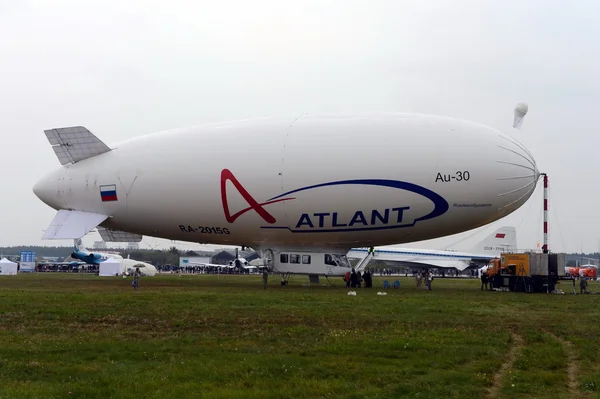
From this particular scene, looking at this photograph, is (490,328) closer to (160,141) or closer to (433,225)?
(433,225)

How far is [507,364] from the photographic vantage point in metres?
11.7

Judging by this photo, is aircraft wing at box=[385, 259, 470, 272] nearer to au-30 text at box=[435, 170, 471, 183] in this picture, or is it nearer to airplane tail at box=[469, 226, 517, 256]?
airplane tail at box=[469, 226, 517, 256]

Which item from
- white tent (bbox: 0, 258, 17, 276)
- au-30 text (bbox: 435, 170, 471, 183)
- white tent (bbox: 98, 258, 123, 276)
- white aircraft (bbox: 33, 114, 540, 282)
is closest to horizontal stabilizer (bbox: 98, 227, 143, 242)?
white aircraft (bbox: 33, 114, 540, 282)

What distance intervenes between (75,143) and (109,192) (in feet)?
11.5

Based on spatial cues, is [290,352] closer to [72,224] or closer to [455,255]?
[72,224]

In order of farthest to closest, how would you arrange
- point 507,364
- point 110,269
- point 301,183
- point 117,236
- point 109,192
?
1. point 110,269
2. point 117,236
3. point 109,192
4. point 301,183
5. point 507,364

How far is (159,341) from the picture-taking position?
13.4 metres

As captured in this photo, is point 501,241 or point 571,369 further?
point 501,241

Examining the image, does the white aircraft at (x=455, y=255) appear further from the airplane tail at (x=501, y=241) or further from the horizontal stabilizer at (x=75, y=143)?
the horizontal stabilizer at (x=75, y=143)

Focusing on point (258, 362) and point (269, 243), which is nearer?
point (258, 362)

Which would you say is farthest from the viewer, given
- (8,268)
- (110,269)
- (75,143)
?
(8,268)

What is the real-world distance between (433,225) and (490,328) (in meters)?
13.1

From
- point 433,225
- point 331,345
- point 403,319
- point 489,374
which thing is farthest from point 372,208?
point 489,374

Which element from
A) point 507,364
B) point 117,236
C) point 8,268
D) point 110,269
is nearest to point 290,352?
point 507,364
